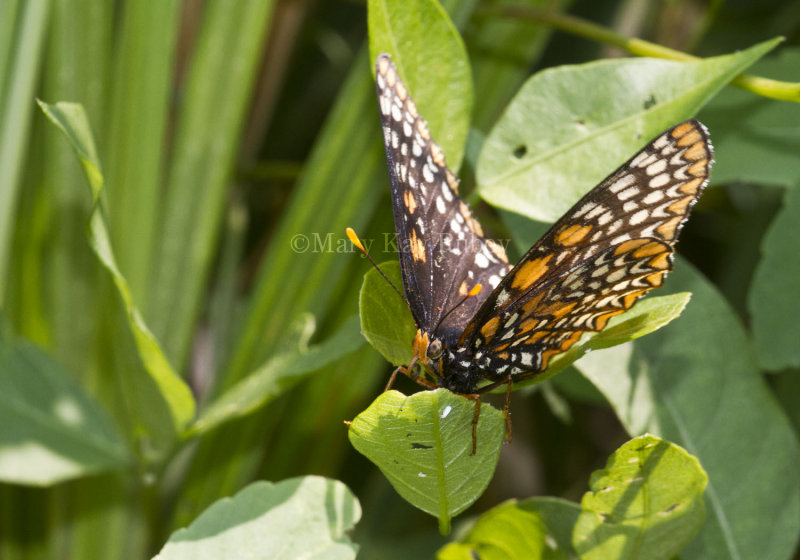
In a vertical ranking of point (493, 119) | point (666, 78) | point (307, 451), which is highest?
point (666, 78)

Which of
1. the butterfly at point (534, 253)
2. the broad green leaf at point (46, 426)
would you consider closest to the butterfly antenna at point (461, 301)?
the butterfly at point (534, 253)

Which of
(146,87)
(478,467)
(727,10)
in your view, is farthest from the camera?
(727,10)

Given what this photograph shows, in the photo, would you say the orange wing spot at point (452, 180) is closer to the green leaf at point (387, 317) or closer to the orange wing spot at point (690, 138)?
the green leaf at point (387, 317)

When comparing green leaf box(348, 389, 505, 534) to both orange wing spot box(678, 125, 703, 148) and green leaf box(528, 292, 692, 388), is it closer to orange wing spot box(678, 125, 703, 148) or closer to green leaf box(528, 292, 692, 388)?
green leaf box(528, 292, 692, 388)

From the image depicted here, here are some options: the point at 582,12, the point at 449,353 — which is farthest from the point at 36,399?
the point at 582,12

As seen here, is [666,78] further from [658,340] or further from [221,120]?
[221,120]

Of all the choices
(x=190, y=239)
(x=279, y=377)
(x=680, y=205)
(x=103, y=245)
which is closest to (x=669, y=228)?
(x=680, y=205)

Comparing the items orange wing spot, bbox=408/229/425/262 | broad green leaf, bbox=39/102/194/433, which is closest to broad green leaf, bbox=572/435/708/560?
orange wing spot, bbox=408/229/425/262
